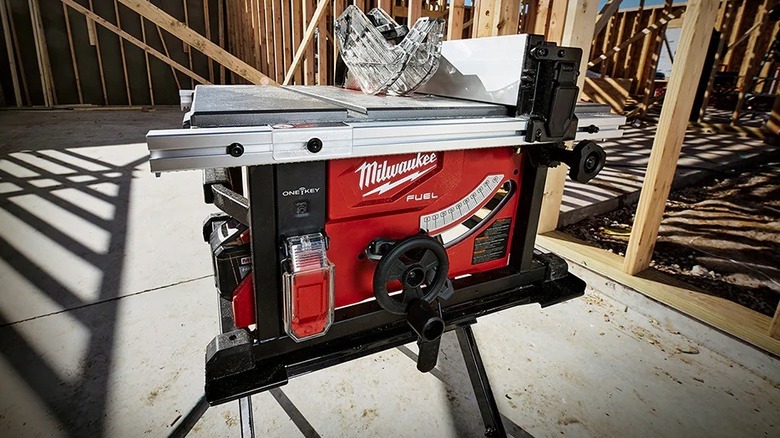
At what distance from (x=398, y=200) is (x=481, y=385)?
60 cm

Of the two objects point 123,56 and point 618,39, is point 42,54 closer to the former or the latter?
point 123,56

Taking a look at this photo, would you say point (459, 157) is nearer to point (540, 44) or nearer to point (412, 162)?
point (412, 162)

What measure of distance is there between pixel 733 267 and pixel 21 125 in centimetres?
734

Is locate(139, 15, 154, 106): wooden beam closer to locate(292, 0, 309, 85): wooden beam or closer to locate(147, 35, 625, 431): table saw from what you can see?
locate(292, 0, 309, 85): wooden beam

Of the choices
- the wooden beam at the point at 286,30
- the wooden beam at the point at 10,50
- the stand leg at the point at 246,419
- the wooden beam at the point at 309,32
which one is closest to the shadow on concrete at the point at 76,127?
the wooden beam at the point at 10,50

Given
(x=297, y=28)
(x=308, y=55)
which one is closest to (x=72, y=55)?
(x=297, y=28)

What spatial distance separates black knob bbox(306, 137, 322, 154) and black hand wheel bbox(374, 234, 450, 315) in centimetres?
25

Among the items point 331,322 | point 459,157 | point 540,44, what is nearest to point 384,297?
point 331,322

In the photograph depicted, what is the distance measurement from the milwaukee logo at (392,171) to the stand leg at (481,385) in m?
0.47

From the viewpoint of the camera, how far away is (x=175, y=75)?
763cm

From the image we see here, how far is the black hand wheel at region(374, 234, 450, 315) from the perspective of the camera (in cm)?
74

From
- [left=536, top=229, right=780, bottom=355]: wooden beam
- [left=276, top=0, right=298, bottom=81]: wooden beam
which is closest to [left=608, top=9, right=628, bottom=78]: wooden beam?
[left=276, top=0, right=298, bottom=81]: wooden beam

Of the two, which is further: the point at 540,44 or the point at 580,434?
the point at 580,434

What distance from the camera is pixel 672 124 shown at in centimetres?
153
